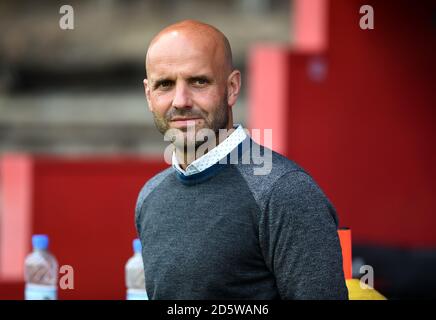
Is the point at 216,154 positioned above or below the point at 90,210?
above

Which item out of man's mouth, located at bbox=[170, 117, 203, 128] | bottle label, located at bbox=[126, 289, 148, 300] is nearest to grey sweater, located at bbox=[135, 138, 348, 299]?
man's mouth, located at bbox=[170, 117, 203, 128]

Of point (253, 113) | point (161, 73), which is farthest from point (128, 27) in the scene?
point (161, 73)

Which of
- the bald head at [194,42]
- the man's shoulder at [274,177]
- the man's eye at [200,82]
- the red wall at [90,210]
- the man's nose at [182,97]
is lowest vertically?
the red wall at [90,210]

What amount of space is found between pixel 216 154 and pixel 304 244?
0.28m

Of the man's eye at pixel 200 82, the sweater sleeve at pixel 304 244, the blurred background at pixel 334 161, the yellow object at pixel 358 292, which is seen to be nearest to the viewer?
the sweater sleeve at pixel 304 244

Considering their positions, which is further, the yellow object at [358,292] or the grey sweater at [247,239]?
the yellow object at [358,292]

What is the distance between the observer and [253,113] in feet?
20.2

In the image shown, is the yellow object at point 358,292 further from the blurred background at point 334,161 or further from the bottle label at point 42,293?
the blurred background at point 334,161

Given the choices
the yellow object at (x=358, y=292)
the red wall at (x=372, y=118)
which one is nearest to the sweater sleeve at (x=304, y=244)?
the yellow object at (x=358, y=292)

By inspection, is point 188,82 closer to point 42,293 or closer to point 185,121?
point 185,121

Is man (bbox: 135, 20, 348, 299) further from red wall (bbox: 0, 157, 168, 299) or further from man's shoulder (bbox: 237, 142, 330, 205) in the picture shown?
red wall (bbox: 0, 157, 168, 299)

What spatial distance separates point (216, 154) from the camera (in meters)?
2.09

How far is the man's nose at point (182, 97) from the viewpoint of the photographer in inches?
79.7

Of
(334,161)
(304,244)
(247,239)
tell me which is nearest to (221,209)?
(247,239)
